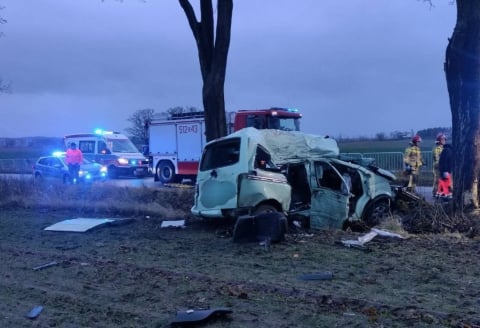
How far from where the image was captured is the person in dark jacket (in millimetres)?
13383

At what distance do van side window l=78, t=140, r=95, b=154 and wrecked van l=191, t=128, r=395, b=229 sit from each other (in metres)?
20.7

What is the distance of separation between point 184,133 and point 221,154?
48.4ft

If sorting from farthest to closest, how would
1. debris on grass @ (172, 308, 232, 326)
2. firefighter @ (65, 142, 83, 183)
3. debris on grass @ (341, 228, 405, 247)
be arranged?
1. firefighter @ (65, 142, 83, 183)
2. debris on grass @ (341, 228, 405, 247)
3. debris on grass @ (172, 308, 232, 326)

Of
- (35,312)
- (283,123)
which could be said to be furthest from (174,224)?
(283,123)

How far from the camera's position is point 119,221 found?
1280 centimetres

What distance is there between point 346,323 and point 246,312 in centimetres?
103

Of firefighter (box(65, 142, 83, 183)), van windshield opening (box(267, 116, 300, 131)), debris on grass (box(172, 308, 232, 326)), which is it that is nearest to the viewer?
debris on grass (box(172, 308, 232, 326))

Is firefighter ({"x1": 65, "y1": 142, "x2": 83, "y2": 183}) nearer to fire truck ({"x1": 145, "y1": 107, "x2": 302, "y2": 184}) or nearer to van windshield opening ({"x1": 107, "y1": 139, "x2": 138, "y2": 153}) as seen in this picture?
Result: fire truck ({"x1": 145, "y1": 107, "x2": 302, "y2": 184})

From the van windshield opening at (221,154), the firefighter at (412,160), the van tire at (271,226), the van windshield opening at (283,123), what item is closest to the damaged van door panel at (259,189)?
the van windshield opening at (221,154)

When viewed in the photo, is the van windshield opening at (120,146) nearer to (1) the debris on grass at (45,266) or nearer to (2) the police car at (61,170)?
(2) the police car at (61,170)

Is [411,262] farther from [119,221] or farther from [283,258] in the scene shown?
[119,221]

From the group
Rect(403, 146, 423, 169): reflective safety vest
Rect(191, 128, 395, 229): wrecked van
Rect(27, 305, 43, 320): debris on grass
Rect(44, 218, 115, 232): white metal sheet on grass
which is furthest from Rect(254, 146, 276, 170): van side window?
Rect(403, 146, 423, 169): reflective safety vest

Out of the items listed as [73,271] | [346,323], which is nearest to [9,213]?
[73,271]

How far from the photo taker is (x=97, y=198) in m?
16.2
